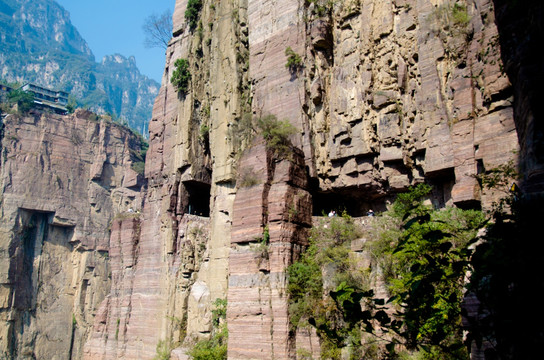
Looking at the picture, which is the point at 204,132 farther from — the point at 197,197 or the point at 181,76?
the point at 181,76

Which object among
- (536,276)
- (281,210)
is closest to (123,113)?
(281,210)

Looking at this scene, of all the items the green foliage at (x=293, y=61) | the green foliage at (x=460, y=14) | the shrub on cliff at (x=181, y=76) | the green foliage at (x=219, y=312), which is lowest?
the green foliage at (x=219, y=312)

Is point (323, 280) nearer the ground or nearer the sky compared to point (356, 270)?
nearer the ground

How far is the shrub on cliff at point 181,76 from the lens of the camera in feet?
93.9

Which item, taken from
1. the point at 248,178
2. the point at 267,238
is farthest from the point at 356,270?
the point at 248,178

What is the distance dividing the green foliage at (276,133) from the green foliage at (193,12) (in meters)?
11.5

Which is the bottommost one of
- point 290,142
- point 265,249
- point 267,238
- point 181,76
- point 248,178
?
point 265,249

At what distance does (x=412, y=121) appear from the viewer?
19.2 metres

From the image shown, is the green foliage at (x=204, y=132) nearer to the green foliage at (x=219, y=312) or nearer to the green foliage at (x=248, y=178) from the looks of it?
the green foliage at (x=248, y=178)

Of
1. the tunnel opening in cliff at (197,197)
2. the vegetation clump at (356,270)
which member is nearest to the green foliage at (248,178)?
the vegetation clump at (356,270)

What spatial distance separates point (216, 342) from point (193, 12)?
1867 cm

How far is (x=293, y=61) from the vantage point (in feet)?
73.9

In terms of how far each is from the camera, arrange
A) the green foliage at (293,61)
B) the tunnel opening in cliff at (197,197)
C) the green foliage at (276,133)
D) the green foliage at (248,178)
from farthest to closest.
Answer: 1. the tunnel opening in cliff at (197,197)
2. the green foliage at (293,61)
3. the green foliage at (276,133)
4. the green foliage at (248,178)

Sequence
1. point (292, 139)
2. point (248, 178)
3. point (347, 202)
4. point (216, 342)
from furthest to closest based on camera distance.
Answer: point (347, 202)
point (292, 139)
point (216, 342)
point (248, 178)
